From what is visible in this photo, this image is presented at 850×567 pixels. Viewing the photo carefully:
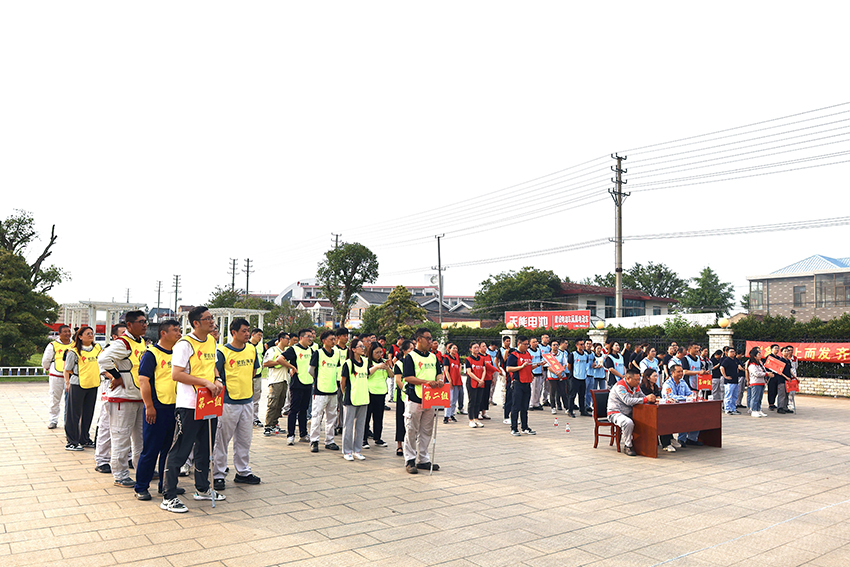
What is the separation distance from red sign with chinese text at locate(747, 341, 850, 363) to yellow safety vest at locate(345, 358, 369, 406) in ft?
53.0

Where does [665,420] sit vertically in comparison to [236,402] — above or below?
below

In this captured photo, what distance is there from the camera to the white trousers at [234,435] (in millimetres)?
6582

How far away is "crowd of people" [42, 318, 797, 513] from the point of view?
5840 millimetres

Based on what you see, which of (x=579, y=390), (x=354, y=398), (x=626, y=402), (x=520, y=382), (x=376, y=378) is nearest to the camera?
(x=354, y=398)

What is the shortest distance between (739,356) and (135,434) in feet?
51.4

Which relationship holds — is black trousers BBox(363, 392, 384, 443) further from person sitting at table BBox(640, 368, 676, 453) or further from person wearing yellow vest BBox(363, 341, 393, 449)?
person sitting at table BBox(640, 368, 676, 453)

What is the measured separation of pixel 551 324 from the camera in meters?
31.0

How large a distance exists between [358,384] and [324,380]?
2.34 feet

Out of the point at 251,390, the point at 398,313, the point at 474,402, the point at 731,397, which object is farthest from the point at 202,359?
the point at 398,313

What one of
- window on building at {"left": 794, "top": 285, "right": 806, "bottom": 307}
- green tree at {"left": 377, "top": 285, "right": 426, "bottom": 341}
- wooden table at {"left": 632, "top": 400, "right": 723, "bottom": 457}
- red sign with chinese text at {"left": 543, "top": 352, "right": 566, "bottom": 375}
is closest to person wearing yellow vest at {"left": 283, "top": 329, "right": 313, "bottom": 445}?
wooden table at {"left": 632, "top": 400, "right": 723, "bottom": 457}

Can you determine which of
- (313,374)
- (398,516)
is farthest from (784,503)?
(313,374)

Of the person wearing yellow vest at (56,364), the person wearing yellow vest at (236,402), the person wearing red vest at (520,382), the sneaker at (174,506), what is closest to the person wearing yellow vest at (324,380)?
the person wearing yellow vest at (236,402)

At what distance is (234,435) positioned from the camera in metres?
6.77

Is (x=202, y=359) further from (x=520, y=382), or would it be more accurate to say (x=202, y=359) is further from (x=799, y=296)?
(x=799, y=296)
